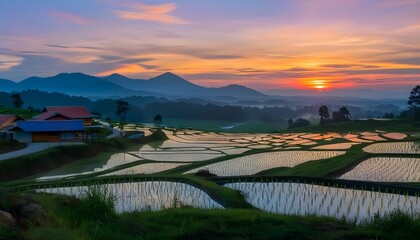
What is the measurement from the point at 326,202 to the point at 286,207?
1494mm

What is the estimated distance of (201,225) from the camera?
8.44m

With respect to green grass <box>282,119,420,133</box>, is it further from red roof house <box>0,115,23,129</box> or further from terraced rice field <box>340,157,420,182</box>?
red roof house <box>0,115,23,129</box>

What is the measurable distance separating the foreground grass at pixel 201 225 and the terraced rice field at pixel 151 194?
371cm

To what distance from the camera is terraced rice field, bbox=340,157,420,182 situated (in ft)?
61.7

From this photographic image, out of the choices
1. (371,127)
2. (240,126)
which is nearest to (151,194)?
(371,127)

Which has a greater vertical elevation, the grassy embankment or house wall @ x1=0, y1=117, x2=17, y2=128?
house wall @ x1=0, y1=117, x2=17, y2=128

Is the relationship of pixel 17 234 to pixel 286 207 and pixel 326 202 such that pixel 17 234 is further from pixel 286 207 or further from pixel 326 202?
pixel 326 202

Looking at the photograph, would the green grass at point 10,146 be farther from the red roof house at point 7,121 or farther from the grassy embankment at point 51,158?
the red roof house at point 7,121

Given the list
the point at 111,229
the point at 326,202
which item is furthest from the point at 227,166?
the point at 111,229

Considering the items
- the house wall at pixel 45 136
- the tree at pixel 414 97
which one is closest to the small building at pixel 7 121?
the house wall at pixel 45 136

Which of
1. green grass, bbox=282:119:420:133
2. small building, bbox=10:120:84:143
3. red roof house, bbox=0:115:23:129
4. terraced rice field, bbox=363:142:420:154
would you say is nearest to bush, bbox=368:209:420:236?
terraced rice field, bbox=363:142:420:154

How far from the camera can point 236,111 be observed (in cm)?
13425

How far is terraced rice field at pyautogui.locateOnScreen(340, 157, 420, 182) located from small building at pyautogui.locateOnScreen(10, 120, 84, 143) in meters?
24.0

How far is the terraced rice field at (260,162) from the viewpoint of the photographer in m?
22.6
